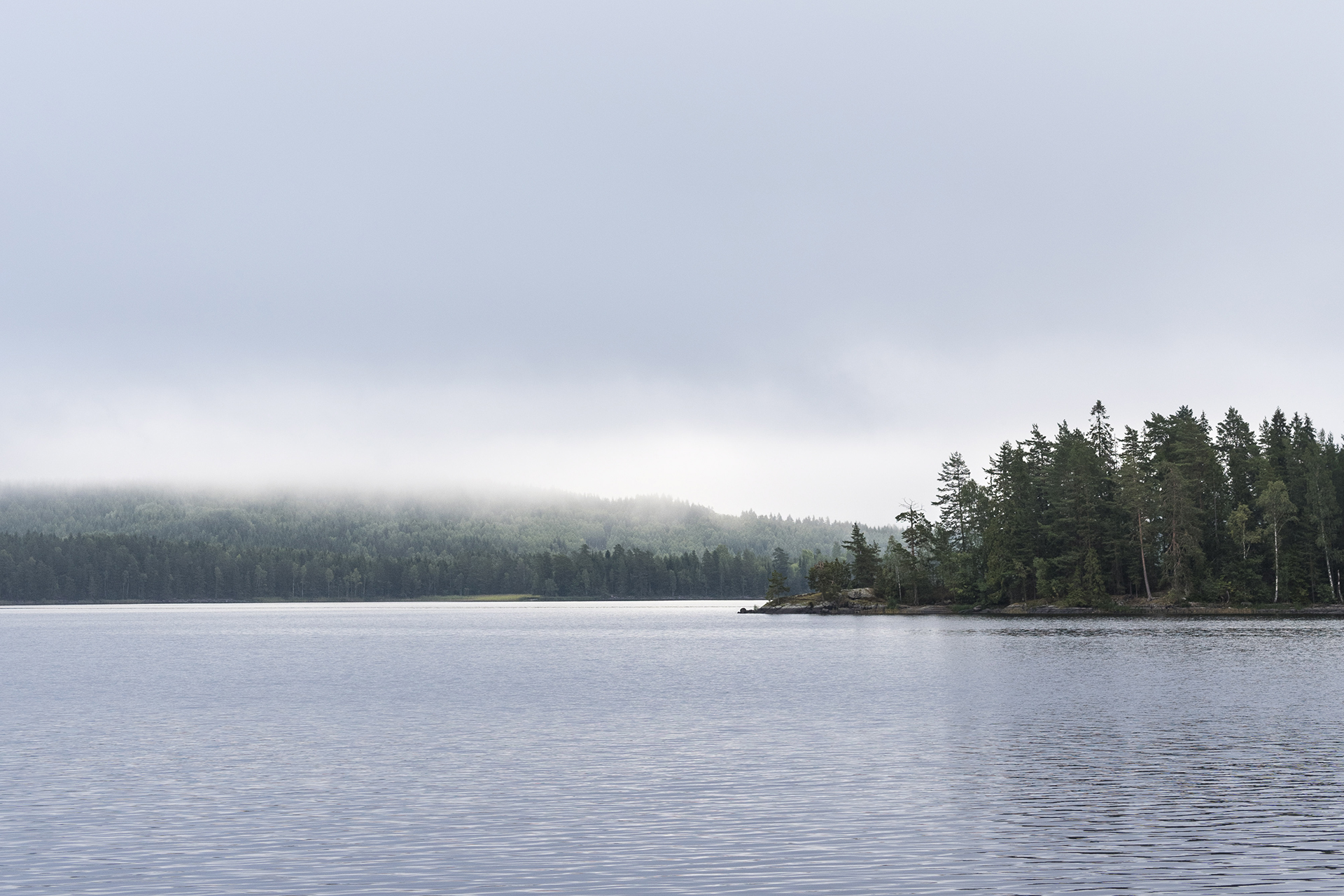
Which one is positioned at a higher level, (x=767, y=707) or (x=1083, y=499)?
(x=1083, y=499)

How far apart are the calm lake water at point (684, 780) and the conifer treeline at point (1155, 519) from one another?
259ft

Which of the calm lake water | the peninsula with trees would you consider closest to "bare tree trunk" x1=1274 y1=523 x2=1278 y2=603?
the peninsula with trees

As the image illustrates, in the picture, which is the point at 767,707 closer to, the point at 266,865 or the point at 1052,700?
the point at 1052,700

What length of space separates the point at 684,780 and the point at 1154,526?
453 ft

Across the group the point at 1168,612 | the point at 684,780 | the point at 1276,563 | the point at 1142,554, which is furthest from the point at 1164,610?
the point at 684,780

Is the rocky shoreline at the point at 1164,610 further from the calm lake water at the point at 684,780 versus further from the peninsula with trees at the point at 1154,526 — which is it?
the calm lake water at the point at 684,780

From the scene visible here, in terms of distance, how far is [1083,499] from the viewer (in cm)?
16400

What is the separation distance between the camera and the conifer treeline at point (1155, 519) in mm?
150500

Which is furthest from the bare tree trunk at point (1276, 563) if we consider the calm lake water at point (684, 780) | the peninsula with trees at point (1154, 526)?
the calm lake water at point (684, 780)

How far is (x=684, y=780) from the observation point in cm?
3519

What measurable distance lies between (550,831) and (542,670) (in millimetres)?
54877

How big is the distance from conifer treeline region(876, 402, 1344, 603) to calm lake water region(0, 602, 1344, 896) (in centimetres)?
7886

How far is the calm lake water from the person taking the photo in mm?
23922

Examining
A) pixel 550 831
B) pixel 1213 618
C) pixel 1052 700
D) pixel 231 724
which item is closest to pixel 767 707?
pixel 1052 700
